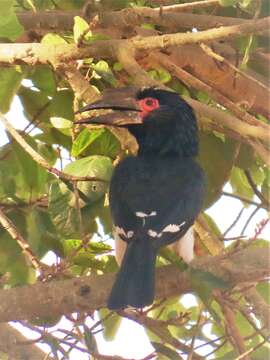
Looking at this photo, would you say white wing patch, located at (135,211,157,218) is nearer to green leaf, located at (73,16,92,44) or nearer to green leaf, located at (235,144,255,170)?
green leaf, located at (235,144,255,170)

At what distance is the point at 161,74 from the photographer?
3254 millimetres

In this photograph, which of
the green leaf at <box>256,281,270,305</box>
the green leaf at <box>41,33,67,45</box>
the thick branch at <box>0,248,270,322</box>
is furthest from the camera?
the green leaf at <box>256,281,270,305</box>

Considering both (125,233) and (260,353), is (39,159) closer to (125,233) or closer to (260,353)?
(125,233)

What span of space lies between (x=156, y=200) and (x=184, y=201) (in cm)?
8

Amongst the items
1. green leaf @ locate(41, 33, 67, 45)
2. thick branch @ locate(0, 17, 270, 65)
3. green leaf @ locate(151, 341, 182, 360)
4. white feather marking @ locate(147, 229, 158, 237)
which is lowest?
green leaf @ locate(151, 341, 182, 360)

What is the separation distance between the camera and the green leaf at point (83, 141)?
9.37 ft

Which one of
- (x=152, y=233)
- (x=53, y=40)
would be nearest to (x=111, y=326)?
(x=152, y=233)

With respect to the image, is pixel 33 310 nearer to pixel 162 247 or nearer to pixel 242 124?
pixel 162 247

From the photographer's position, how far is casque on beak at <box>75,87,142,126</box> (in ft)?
9.27

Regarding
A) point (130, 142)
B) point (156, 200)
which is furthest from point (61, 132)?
point (156, 200)

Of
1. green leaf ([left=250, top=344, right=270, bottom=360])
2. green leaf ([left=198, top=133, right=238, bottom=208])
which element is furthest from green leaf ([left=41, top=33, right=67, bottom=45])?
green leaf ([left=250, top=344, right=270, bottom=360])

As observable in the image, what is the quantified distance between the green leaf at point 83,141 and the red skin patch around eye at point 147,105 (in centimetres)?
38

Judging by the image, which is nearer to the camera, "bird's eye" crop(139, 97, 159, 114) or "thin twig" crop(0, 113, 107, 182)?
"thin twig" crop(0, 113, 107, 182)

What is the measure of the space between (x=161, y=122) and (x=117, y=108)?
305 millimetres
